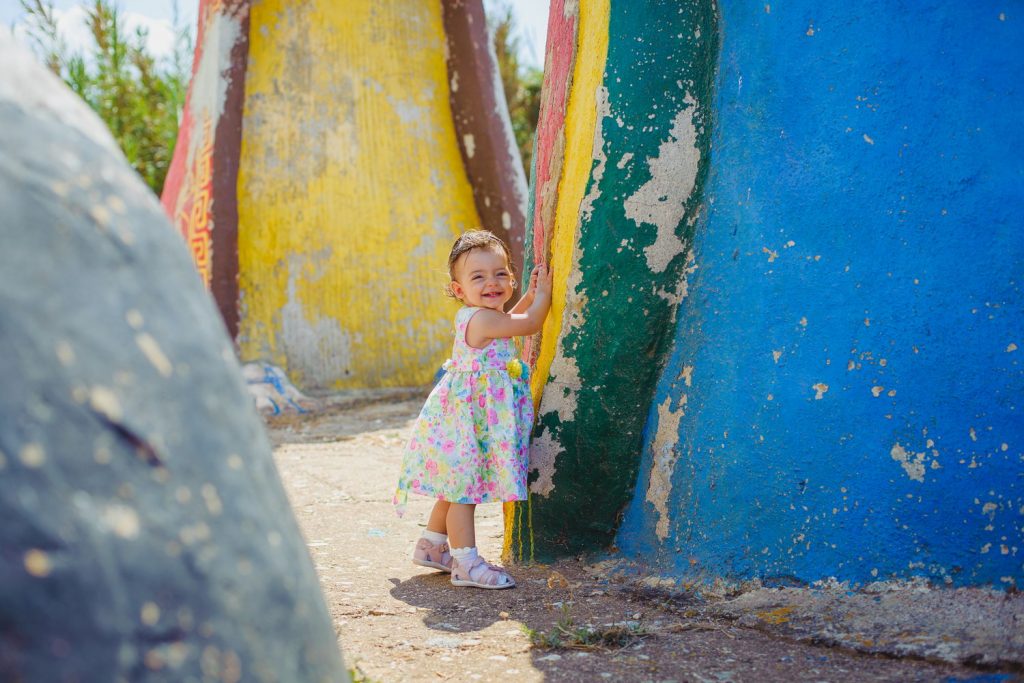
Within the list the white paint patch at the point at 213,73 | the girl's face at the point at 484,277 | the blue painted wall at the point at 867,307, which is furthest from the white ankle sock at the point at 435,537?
the white paint patch at the point at 213,73

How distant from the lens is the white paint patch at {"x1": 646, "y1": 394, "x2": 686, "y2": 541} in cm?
247

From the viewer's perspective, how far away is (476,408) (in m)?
2.80

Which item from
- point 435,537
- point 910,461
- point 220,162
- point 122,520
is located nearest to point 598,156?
point 910,461

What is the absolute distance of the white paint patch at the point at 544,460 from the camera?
2.67m

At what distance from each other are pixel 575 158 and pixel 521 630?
125 cm

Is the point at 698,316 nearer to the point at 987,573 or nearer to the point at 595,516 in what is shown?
the point at 595,516

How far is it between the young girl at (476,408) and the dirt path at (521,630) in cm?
17

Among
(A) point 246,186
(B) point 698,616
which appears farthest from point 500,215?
(B) point 698,616

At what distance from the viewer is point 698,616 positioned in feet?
7.38

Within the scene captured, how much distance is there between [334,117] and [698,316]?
455 cm

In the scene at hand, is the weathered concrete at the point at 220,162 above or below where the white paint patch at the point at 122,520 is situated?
above

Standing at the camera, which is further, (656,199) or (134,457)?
(656,199)

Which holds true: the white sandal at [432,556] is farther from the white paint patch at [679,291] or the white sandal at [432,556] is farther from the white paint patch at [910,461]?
the white paint patch at [910,461]

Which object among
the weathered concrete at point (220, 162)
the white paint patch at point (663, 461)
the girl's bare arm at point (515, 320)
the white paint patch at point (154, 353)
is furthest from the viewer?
the weathered concrete at point (220, 162)
